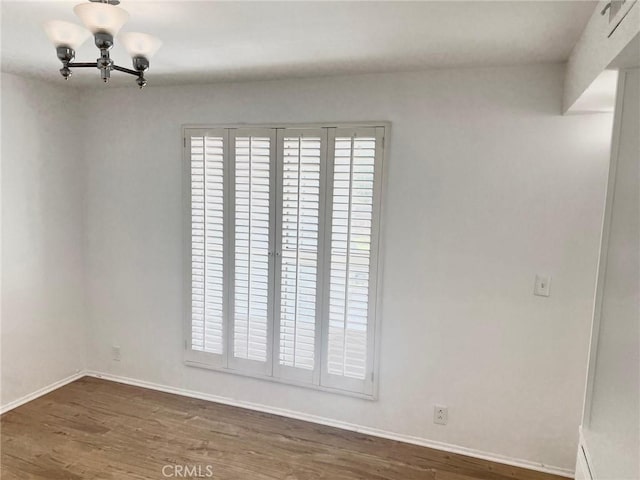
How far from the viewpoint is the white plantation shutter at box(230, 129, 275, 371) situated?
9.85 feet

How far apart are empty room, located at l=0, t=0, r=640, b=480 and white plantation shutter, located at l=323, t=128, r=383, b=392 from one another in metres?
0.01

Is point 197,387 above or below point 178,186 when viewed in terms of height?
below

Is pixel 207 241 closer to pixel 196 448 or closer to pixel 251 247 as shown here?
pixel 251 247

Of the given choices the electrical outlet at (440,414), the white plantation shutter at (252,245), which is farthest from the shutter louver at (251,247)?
the electrical outlet at (440,414)

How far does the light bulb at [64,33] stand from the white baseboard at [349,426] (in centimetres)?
256

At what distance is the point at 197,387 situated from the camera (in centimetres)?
342

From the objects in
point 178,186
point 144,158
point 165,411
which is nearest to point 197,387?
point 165,411

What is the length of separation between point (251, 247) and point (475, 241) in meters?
1.48

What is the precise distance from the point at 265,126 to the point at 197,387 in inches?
Result: 80.1

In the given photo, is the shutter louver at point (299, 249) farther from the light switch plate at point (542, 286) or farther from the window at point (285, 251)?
the light switch plate at point (542, 286)

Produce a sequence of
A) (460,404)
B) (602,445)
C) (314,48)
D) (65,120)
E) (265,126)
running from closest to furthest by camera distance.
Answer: (602,445)
(314,48)
(460,404)
(265,126)
(65,120)

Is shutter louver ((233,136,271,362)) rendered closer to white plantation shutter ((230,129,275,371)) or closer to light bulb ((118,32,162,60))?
white plantation shutter ((230,129,275,371))

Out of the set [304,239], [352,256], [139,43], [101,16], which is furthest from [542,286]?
[101,16]

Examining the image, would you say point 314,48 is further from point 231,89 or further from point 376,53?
point 231,89
